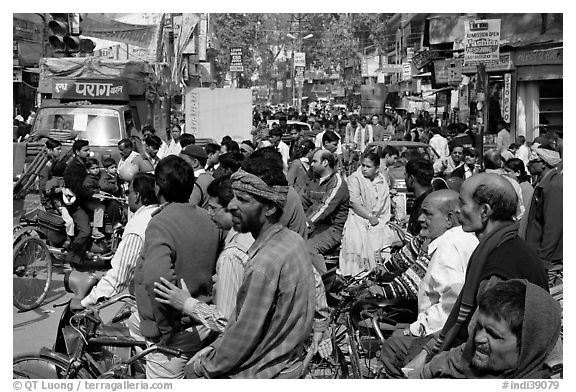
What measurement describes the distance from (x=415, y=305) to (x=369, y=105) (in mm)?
42326

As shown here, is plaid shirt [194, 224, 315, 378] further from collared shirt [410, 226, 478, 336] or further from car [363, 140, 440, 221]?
car [363, 140, 440, 221]

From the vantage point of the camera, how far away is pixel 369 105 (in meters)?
47.7

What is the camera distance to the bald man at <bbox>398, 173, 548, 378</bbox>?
4.26 meters

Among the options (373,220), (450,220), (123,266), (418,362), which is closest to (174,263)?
(123,266)

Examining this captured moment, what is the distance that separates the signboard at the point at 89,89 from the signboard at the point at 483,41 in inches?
304

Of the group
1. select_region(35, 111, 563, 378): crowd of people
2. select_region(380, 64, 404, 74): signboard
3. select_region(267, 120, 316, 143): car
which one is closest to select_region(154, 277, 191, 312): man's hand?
select_region(35, 111, 563, 378): crowd of people

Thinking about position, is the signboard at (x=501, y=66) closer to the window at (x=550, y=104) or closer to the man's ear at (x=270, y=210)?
the window at (x=550, y=104)

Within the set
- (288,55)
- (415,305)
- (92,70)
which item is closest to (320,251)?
(415,305)

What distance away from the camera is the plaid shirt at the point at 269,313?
3680 mm

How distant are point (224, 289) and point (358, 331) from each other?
1.70 metres

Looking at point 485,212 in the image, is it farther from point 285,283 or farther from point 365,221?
point 365,221

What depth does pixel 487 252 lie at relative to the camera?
14.2 feet

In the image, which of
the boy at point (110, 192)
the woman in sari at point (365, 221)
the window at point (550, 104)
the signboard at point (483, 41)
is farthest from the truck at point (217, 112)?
the woman in sari at point (365, 221)
